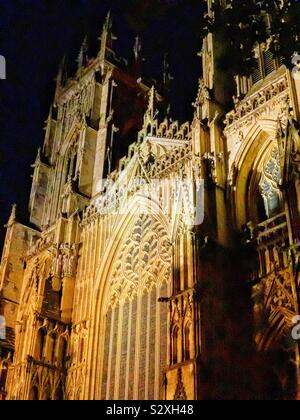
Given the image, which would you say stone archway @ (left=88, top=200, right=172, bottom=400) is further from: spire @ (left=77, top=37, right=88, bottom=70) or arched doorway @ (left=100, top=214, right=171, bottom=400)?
spire @ (left=77, top=37, right=88, bottom=70)

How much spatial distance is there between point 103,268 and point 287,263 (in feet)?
23.8

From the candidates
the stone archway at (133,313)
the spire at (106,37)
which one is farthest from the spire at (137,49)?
the stone archway at (133,313)

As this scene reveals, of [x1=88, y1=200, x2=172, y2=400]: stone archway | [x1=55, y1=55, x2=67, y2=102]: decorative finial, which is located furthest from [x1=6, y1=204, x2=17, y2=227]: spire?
[x1=55, y1=55, x2=67, y2=102]: decorative finial

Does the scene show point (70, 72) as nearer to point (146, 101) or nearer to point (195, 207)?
point (146, 101)

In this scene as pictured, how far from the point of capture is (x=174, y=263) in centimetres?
1436

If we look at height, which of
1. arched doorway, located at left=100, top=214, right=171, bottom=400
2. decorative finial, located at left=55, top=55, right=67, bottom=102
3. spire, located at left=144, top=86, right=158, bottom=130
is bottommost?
arched doorway, located at left=100, top=214, right=171, bottom=400

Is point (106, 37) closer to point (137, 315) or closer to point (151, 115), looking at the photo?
point (151, 115)

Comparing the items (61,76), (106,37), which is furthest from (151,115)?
(61,76)

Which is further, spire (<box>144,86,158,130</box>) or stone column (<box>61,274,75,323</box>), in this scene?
spire (<box>144,86,158,130</box>)

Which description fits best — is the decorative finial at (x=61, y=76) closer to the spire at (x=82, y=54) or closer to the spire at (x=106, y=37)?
the spire at (x=82, y=54)

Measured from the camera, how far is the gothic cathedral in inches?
505

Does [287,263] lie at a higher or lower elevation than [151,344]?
higher
